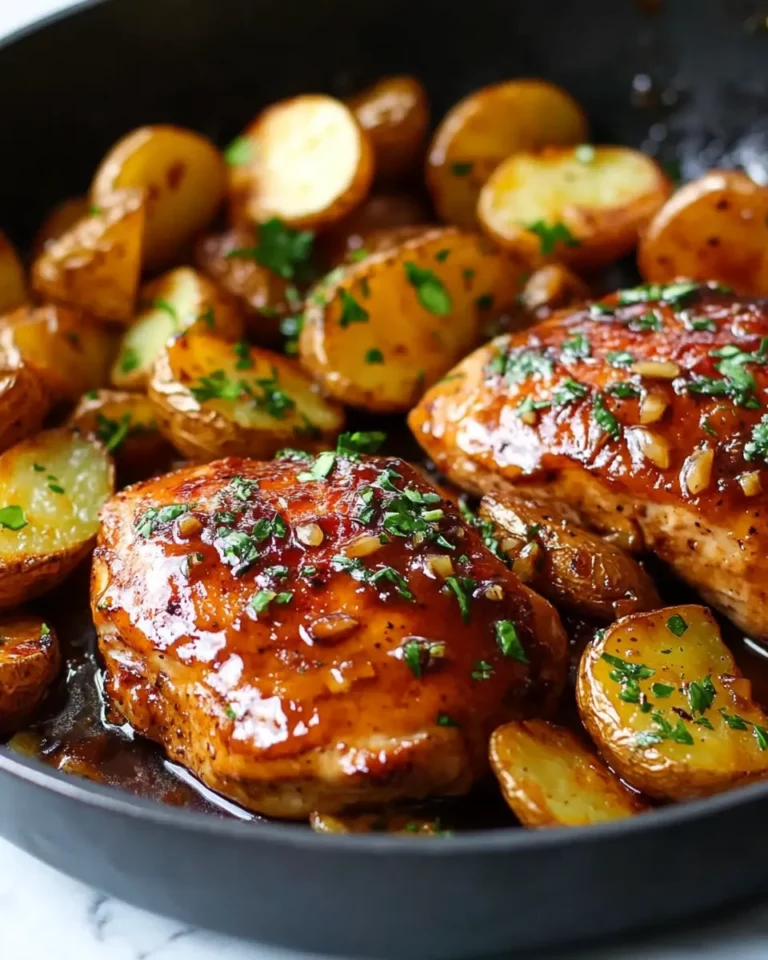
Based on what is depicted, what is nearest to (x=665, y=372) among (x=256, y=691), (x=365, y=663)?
(x=365, y=663)

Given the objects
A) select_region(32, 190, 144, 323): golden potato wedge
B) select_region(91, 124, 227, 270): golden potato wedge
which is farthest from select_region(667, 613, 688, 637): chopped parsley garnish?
select_region(91, 124, 227, 270): golden potato wedge

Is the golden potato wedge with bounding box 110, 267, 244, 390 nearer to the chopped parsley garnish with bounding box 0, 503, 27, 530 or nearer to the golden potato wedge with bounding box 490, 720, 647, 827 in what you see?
the chopped parsley garnish with bounding box 0, 503, 27, 530

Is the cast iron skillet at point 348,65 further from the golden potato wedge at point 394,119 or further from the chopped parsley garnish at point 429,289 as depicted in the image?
the chopped parsley garnish at point 429,289

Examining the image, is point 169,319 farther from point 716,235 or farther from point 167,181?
point 716,235

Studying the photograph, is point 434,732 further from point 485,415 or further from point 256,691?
point 485,415

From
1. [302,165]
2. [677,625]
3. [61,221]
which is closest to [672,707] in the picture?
[677,625]

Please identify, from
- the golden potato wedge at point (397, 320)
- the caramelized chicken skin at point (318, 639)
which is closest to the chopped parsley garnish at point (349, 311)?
the golden potato wedge at point (397, 320)
